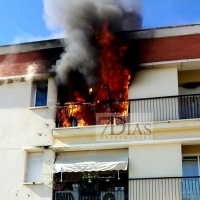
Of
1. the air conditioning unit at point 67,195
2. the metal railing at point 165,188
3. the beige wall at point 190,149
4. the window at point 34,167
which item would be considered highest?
the beige wall at point 190,149

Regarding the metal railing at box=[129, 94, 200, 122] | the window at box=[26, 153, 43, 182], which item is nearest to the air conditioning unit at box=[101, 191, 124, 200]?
the window at box=[26, 153, 43, 182]

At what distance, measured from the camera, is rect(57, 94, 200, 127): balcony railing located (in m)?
16.2


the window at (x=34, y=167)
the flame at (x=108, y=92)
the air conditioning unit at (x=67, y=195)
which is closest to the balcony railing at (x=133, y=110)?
the flame at (x=108, y=92)

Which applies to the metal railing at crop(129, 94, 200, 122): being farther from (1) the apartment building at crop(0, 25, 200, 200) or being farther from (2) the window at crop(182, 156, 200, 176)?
(2) the window at crop(182, 156, 200, 176)

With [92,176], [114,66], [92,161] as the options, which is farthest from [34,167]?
[114,66]

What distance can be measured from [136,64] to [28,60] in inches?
203

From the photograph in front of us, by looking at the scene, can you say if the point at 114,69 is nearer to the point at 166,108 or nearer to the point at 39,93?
the point at 166,108

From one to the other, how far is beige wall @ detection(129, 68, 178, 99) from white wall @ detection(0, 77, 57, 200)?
11.7 ft

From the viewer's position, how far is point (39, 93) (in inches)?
717

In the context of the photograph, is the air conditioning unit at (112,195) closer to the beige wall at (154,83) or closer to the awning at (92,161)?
the awning at (92,161)

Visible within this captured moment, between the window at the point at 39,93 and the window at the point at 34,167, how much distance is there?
238 cm

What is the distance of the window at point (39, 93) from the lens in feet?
58.8

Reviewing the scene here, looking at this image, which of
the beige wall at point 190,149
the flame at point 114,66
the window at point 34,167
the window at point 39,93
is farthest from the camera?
the window at point 39,93

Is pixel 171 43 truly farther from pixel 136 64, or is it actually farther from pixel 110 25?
pixel 110 25
